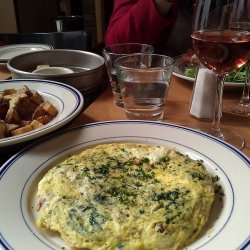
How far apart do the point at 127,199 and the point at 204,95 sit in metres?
0.53

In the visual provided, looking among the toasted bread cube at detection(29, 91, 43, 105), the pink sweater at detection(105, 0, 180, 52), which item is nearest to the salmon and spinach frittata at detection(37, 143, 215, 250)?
the toasted bread cube at detection(29, 91, 43, 105)

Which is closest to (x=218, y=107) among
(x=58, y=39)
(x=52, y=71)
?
(x=52, y=71)

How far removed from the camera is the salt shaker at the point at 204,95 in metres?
1.09

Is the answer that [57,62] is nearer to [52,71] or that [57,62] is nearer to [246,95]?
[52,71]

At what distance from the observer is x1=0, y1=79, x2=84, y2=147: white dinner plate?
89 centimetres

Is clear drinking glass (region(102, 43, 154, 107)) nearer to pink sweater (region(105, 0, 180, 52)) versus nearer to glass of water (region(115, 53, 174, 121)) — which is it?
glass of water (region(115, 53, 174, 121))

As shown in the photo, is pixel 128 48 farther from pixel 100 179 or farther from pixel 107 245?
→ pixel 107 245

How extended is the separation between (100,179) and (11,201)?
18cm

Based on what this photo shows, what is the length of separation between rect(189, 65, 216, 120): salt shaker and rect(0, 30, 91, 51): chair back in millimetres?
969

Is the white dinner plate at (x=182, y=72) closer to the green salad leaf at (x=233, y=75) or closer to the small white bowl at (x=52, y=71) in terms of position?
the green salad leaf at (x=233, y=75)

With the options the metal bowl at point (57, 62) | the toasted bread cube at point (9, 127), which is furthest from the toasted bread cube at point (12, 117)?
the metal bowl at point (57, 62)

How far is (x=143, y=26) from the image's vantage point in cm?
196

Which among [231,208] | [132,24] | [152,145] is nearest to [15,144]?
[152,145]

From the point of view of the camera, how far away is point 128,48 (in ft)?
4.53
